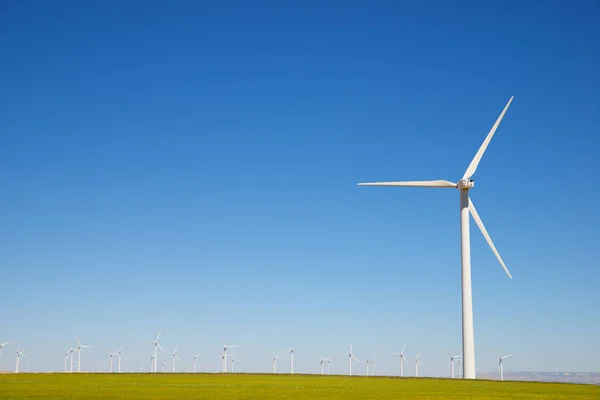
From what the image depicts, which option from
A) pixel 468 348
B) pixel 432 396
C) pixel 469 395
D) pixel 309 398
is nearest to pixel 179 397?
pixel 309 398

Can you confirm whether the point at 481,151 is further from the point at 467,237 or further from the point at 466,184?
the point at 467,237

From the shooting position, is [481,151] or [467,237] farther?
[481,151]

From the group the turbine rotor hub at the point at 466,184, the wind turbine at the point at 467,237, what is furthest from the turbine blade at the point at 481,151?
the turbine rotor hub at the point at 466,184

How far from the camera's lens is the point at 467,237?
86.2 metres

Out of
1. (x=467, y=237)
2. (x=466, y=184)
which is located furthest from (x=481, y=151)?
(x=467, y=237)

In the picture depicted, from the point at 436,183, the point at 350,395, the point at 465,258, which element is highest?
the point at 436,183

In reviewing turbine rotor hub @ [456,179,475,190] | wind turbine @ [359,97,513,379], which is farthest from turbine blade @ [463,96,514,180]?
turbine rotor hub @ [456,179,475,190]

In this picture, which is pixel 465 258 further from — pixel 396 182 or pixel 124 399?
pixel 124 399

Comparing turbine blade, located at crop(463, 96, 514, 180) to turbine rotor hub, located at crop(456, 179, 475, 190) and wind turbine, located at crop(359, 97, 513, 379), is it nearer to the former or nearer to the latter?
wind turbine, located at crop(359, 97, 513, 379)

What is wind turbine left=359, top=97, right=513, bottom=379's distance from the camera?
3177 inches

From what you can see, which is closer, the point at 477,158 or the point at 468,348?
the point at 468,348

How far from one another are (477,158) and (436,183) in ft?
20.0

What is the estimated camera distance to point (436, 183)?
312ft

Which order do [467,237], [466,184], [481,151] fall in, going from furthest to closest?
1. [481,151]
2. [466,184]
3. [467,237]
